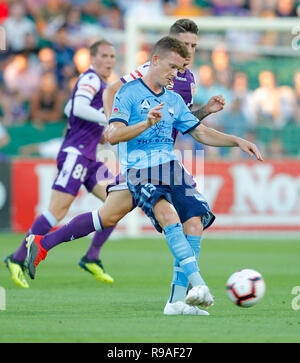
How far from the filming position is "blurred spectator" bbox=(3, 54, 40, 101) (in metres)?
17.2

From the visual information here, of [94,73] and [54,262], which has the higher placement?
[94,73]

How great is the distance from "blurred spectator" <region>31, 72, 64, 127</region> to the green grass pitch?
434 cm

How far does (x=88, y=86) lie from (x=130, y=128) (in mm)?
3558

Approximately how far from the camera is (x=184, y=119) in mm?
7105

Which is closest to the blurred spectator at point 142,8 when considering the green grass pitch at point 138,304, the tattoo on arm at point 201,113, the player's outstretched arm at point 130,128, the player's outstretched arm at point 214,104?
the green grass pitch at point 138,304

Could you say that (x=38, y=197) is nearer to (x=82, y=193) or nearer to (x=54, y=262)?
(x=82, y=193)

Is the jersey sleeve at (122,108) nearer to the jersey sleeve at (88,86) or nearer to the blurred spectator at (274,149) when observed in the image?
the jersey sleeve at (88,86)

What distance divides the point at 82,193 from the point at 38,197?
31.2 inches

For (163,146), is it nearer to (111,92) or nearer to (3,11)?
(111,92)

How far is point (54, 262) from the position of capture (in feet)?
38.1

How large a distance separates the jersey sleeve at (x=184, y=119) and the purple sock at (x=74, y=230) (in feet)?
3.58

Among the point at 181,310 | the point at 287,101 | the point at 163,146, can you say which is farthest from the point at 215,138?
the point at 287,101
